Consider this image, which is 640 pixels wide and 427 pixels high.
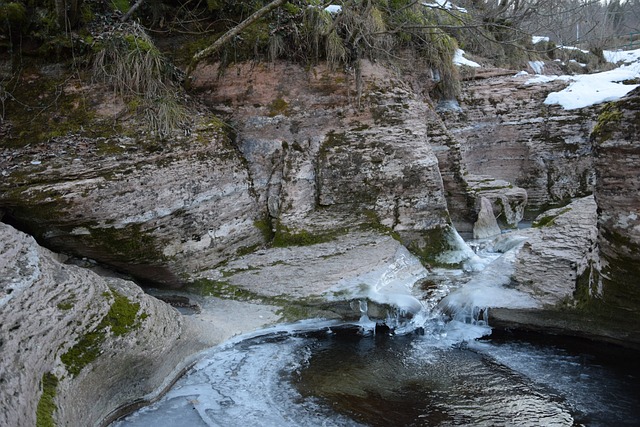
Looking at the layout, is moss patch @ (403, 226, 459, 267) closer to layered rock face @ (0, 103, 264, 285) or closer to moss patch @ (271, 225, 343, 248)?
moss patch @ (271, 225, 343, 248)

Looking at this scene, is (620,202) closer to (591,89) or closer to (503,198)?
(503,198)

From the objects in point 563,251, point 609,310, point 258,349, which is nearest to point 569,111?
point 563,251

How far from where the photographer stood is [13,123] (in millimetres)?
5668

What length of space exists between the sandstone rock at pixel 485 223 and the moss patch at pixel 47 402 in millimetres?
8859

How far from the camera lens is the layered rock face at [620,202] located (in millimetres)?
4605

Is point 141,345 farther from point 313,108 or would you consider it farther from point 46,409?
point 313,108

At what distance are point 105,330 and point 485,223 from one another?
865 centimetres

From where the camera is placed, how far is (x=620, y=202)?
4762mm

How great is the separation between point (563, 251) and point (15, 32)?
7509 mm

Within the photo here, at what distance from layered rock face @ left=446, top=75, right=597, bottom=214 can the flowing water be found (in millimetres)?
8640

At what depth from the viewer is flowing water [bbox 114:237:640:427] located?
4105 millimetres

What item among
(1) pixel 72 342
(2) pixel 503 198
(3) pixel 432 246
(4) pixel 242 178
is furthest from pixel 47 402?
(2) pixel 503 198

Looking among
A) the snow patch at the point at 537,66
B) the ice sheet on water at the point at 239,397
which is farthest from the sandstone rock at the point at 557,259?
the snow patch at the point at 537,66

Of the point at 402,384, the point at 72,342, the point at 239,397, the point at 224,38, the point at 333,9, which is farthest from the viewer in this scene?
the point at 333,9
